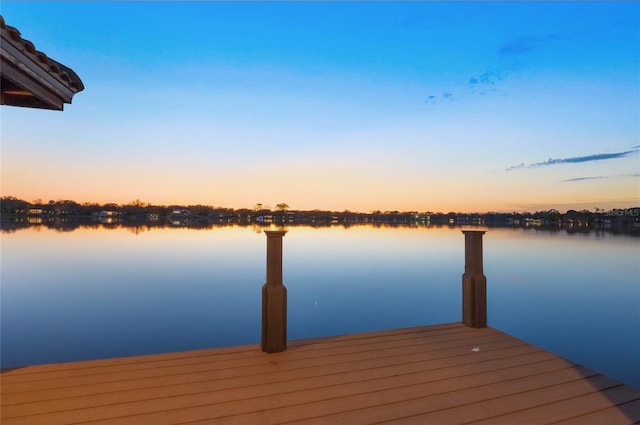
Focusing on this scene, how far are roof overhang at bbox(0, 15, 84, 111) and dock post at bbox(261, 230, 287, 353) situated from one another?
1788 mm

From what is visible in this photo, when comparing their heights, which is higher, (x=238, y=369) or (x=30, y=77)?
(x=30, y=77)

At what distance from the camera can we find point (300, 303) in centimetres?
1062

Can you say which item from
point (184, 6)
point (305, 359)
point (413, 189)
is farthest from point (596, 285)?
point (413, 189)

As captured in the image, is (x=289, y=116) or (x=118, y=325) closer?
(x=118, y=325)

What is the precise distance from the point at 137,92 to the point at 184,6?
582 centimetres

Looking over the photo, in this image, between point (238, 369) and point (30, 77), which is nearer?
point (30, 77)

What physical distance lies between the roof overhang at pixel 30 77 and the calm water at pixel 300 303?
5585 mm

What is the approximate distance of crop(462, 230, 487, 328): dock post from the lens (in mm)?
3775

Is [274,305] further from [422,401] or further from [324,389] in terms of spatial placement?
[422,401]

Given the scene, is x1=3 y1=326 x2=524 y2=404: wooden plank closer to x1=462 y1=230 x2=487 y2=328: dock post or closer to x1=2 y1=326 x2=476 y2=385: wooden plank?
x1=2 y1=326 x2=476 y2=385: wooden plank

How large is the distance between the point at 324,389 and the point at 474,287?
7.58ft

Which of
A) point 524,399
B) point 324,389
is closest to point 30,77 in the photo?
point 324,389

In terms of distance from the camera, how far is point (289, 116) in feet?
66.8

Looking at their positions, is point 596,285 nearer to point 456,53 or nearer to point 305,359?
point 456,53
